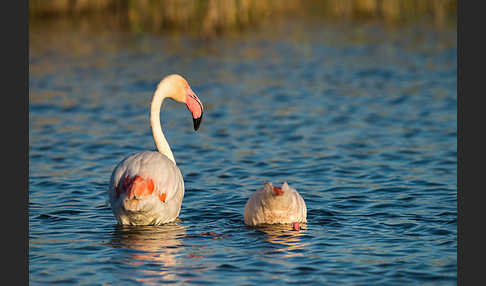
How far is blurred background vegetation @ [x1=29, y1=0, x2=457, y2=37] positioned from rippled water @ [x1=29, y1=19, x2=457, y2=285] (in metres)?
0.73

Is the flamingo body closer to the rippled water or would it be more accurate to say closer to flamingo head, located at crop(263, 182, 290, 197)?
the rippled water

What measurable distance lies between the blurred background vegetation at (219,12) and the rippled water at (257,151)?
73 cm

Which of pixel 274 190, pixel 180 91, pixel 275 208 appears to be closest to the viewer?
pixel 274 190

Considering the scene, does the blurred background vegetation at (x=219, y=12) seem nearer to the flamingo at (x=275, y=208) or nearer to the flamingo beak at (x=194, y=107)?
the flamingo beak at (x=194, y=107)

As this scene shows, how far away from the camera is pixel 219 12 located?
2189 cm

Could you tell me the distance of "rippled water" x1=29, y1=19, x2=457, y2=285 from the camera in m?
6.85

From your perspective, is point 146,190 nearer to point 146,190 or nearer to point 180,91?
point 146,190

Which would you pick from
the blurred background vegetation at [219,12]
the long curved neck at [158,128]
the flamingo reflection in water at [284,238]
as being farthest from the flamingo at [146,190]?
the blurred background vegetation at [219,12]

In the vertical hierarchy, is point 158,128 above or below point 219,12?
below

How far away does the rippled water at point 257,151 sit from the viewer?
6.85 meters

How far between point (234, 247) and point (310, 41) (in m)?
15.0

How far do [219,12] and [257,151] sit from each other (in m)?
10.9

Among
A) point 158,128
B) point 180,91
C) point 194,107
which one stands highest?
point 180,91

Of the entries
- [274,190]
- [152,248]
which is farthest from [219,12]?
[152,248]
